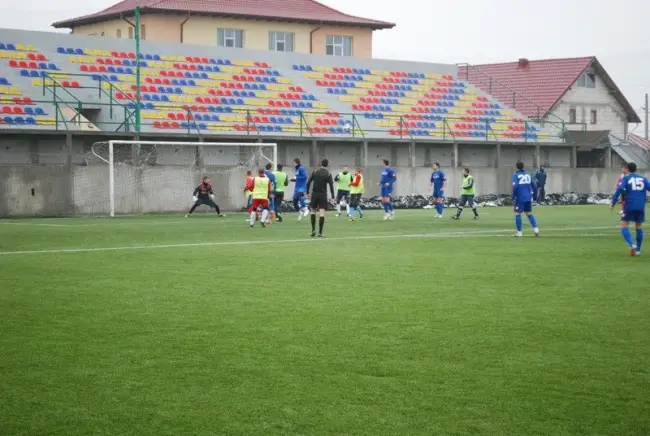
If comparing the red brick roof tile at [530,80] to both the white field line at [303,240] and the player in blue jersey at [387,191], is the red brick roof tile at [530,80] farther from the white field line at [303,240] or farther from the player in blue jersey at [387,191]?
the white field line at [303,240]

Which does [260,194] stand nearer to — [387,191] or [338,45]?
[387,191]

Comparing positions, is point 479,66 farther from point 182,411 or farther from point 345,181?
point 182,411

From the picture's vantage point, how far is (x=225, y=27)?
6034 centimetres

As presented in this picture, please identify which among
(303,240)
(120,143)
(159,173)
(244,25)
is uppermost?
(244,25)

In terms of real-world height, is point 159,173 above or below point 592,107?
below

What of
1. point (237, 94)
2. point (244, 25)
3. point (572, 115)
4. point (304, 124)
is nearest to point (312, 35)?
point (244, 25)

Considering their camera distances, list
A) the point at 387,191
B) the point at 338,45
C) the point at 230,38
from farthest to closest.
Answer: the point at 338,45 < the point at 230,38 < the point at 387,191

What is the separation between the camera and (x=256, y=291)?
48.4 ft

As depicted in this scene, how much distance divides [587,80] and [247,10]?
23.7m

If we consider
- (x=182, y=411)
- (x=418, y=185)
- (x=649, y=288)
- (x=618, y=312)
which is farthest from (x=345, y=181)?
(x=182, y=411)

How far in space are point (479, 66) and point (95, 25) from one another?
1065 inches

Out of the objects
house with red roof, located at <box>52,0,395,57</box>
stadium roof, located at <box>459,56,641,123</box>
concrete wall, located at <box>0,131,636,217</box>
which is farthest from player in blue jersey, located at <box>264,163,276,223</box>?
stadium roof, located at <box>459,56,641,123</box>

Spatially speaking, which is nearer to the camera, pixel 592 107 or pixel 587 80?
pixel 592 107

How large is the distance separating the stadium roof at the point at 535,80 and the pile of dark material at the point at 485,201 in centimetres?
999
